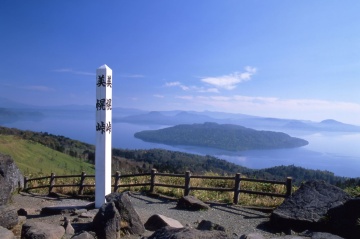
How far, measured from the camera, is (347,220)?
7.29 meters

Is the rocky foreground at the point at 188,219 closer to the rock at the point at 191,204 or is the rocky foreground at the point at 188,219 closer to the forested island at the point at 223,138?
the rock at the point at 191,204

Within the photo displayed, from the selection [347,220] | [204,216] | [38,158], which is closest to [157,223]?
[204,216]

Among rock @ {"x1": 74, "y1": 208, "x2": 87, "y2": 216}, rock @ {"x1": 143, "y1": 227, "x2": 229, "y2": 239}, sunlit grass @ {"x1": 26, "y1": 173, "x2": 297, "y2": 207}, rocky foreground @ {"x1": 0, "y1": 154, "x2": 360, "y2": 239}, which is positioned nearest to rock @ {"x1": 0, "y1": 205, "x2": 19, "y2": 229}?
rocky foreground @ {"x1": 0, "y1": 154, "x2": 360, "y2": 239}

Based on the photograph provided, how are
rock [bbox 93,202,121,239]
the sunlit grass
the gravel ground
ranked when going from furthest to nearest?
the sunlit grass
the gravel ground
rock [bbox 93,202,121,239]

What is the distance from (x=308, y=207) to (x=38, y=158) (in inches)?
1371

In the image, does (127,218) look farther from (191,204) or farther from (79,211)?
(191,204)

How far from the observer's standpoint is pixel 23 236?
6664mm

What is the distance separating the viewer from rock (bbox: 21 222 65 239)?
6488mm

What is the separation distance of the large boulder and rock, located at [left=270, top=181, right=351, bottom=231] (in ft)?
27.9

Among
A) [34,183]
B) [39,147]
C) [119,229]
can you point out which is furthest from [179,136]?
[119,229]

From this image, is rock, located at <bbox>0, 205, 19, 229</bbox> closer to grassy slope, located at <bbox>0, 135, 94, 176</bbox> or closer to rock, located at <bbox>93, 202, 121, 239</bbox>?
rock, located at <bbox>93, 202, 121, 239</bbox>

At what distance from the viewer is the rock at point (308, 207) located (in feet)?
26.3

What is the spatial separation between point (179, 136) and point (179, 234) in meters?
164

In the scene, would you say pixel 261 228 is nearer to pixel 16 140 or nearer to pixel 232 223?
pixel 232 223
